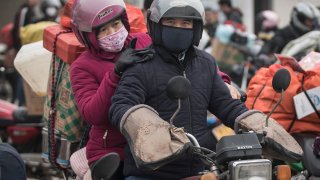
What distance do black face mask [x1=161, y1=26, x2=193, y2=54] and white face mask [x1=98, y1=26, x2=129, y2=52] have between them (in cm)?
66

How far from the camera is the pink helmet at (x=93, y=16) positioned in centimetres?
593

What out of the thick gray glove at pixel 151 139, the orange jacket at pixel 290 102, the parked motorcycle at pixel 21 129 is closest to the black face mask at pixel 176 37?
the thick gray glove at pixel 151 139

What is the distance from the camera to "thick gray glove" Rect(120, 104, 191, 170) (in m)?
4.75

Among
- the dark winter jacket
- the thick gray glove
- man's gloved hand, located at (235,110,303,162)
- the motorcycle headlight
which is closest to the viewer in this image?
the motorcycle headlight

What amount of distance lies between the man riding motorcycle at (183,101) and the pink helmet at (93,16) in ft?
1.83

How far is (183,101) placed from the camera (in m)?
5.29

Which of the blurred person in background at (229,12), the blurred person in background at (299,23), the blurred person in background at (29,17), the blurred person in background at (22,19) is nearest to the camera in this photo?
Result: the blurred person in background at (299,23)

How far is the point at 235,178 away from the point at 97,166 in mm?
722

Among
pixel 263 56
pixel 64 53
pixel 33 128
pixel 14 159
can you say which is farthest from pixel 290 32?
pixel 14 159

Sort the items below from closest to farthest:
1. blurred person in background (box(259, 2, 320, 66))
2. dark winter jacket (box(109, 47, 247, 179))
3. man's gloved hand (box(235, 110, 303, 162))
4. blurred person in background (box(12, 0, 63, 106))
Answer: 1. man's gloved hand (box(235, 110, 303, 162))
2. dark winter jacket (box(109, 47, 247, 179))
3. blurred person in background (box(259, 2, 320, 66))
4. blurred person in background (box(12, 0, 63, 106))

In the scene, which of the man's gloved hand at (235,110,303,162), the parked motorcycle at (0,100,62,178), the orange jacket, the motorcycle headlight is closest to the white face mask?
the man's gloved hand at (235,110,303,162)

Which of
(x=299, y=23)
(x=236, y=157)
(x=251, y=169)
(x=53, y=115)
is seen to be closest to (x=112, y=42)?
(x=53, y=115)

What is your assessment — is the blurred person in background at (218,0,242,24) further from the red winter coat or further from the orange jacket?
the red winter coat

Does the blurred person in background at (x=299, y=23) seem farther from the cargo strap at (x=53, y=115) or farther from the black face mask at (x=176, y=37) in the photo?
the black face mask at (x=176, y=37)
